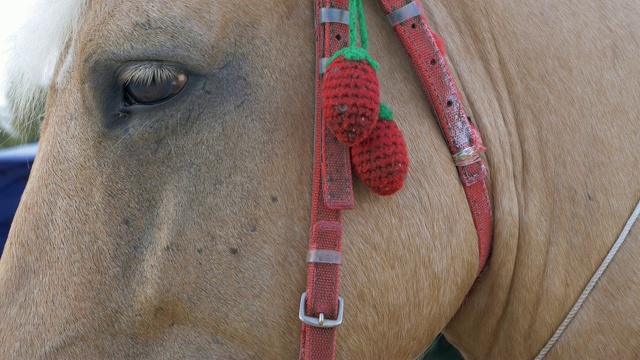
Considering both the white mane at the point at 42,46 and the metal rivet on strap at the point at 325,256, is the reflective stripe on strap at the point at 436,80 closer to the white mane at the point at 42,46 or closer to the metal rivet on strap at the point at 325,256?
the metal rivet on strap at the point at 325,256

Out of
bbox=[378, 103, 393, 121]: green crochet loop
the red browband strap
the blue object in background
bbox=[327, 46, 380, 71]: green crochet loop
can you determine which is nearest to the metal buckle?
the red browband strap

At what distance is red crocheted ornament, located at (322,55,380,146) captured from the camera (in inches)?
47.8

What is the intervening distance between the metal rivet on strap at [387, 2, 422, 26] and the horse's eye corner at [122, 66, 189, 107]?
0.49m

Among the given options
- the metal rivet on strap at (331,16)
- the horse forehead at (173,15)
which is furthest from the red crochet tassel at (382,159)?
the horse forehead at (173,15)

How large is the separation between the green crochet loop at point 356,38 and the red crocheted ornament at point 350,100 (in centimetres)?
1

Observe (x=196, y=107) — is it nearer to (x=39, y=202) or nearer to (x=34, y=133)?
(x=39, y=202)

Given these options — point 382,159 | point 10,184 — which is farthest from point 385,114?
point 10,184

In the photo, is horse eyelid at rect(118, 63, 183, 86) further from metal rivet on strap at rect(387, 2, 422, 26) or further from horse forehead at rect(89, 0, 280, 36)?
metal rivet on strap at rect(387, 2, 422, 26)

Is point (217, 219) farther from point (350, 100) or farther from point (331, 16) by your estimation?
point (331, 16)

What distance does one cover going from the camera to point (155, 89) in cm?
127

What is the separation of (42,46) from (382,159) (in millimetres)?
843

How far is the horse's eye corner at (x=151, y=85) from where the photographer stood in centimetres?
125

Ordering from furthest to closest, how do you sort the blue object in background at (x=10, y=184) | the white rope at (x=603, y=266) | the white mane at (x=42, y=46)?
1. the blue object in background at (x=10, y=184)
2. the white rope at (x=603, y=266)
3. the white mane at (x=42, y=46)

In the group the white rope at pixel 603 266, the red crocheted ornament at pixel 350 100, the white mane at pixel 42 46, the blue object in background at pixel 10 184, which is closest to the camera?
the red crocheted ornament at pixel 350 100
